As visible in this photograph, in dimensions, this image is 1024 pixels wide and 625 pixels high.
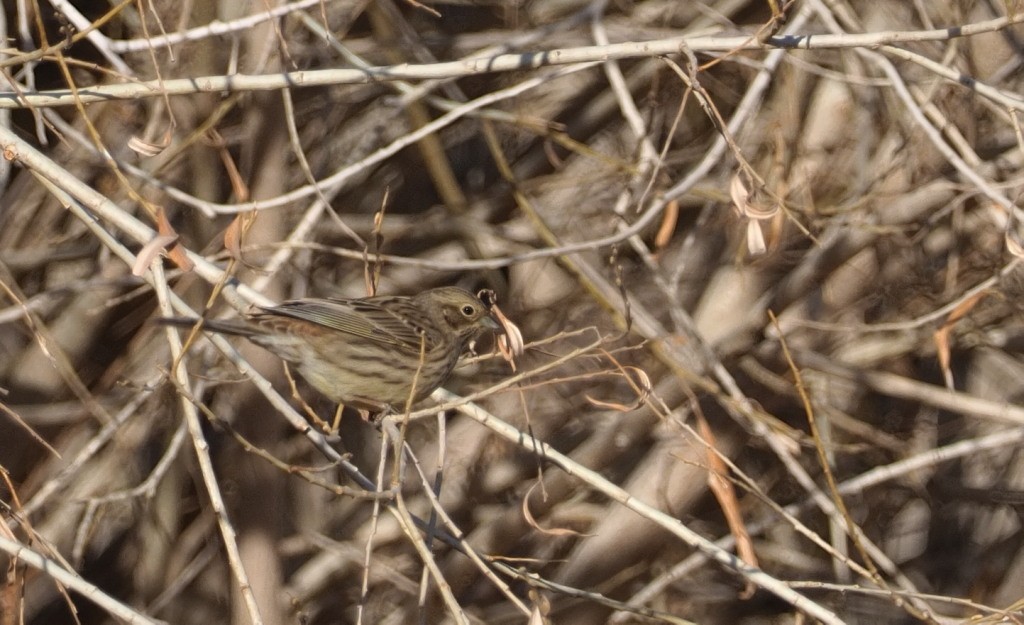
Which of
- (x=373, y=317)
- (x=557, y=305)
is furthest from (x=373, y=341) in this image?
(x=557, y=305)

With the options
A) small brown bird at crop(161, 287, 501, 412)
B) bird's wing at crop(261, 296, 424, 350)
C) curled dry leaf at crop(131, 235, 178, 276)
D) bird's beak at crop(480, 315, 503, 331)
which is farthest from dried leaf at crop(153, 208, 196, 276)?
bird's beak at crop(480, 315, 503, 331)

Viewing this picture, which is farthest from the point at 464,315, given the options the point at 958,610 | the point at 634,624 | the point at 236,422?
the point at 958,610

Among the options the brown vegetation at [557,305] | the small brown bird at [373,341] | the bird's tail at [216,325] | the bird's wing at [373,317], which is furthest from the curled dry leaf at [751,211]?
the bird's tail at [216,325]

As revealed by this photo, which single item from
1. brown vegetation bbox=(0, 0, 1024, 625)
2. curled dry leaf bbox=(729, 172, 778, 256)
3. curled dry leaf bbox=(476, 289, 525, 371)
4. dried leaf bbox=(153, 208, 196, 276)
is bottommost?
brown vegetation bbox=(0, 0, 1024, 625)

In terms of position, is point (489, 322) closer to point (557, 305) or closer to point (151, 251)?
point (557, 305)

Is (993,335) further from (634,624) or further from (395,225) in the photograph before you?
(395,225)

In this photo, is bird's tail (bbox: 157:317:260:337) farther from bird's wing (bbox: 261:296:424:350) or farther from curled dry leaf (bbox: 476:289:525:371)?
curled dry leaf (bbox: 476:289:525:371)

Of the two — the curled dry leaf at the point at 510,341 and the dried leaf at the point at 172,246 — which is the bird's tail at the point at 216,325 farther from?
the curled dry leaf at the point at 510,341
